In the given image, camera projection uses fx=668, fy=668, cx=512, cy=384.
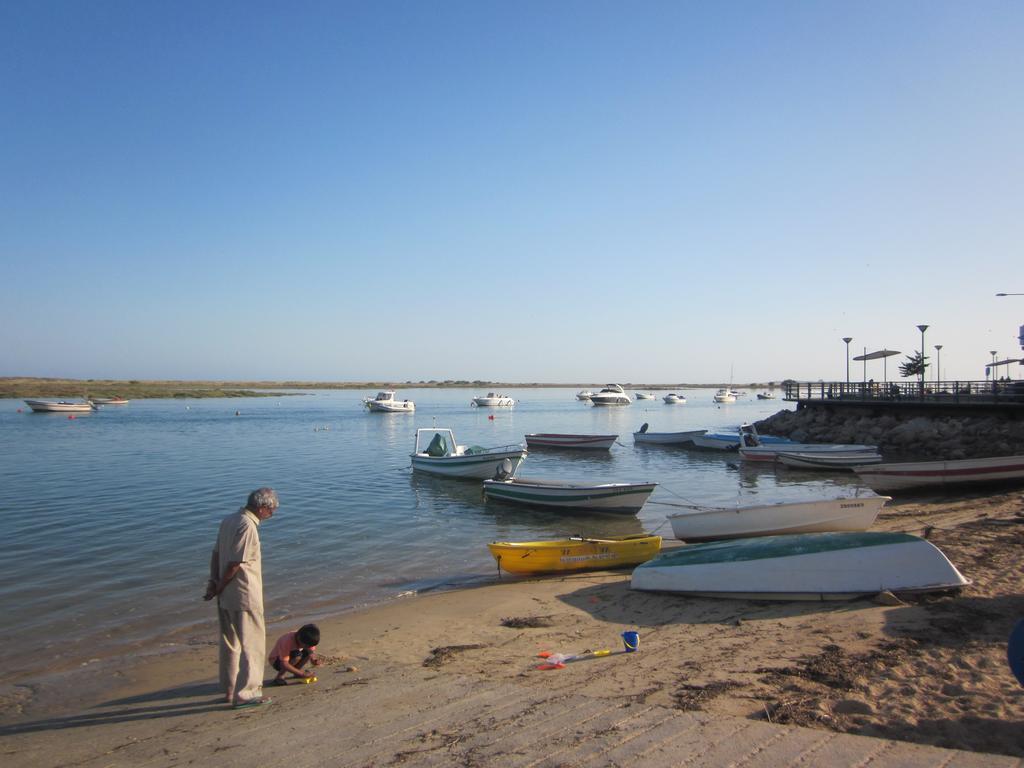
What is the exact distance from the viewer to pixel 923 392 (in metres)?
39.0

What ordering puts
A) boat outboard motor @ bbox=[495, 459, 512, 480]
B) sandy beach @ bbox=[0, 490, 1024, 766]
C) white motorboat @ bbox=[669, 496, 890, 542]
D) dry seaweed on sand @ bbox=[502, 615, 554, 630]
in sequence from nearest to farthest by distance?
sandy beach @ bbox=[0, 490, 1024, 766], dry seaweed on sand @ bbox=[502, 615, 554, 630], white motorboat @ bbox=[669, 496, 890, 542], boat outboard motor @ bbox=[495, 459, 512, 480]

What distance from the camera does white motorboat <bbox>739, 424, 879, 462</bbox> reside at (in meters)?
29.4

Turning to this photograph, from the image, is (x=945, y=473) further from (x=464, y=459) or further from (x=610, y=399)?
(x=610, y=399)

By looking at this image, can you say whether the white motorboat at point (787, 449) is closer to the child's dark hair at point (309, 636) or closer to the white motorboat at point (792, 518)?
the white motorboat at point (792, 518)

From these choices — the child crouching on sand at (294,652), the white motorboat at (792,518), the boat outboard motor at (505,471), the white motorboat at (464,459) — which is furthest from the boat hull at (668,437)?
the child crouching on sand at (294,652)

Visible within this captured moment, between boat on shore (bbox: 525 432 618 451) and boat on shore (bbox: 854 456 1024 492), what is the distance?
1899 centimetres

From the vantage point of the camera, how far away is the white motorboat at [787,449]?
29.4 m

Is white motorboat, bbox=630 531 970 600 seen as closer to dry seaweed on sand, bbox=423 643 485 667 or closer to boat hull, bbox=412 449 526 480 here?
dry seaweed on sand, bbox=423 643 485 667

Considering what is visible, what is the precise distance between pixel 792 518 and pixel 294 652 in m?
10.5

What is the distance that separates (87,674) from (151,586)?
166 inches

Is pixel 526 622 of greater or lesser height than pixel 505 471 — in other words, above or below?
below

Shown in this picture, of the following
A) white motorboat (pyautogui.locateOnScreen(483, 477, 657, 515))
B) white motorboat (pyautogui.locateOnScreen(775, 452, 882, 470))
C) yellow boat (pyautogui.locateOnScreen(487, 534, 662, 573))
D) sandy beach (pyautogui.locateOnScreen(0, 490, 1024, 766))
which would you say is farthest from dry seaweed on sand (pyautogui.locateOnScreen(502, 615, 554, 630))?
white motorboat (pyautogui.locateOnScreen(775, 452, 882, 470))

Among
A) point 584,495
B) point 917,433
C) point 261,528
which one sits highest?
point 917,433

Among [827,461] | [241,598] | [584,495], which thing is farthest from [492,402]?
[241,598]
